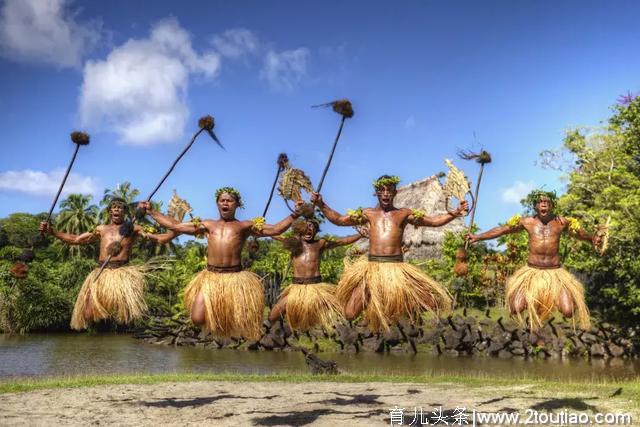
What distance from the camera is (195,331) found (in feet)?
63.1

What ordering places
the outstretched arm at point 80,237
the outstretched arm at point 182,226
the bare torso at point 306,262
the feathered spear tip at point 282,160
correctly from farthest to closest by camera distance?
1. the bare torso at point 306,262
2. the outstretched arm at point 80,237
3. the feathered spear tip at point 282,160
4. the outstretched arm at point 182,226

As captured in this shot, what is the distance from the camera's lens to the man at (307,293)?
21.7ft

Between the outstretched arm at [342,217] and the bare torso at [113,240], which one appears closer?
the outstretched arm at [342,217]

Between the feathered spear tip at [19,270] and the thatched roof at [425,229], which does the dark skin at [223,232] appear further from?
the thatched roof at [425,229]

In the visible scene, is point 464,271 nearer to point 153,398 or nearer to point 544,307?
point 544,307

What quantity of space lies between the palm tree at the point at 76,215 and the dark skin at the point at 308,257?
23.1m

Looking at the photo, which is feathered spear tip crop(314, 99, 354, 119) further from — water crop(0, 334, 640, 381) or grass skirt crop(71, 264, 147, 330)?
water crop(0, 334, 640, 381)

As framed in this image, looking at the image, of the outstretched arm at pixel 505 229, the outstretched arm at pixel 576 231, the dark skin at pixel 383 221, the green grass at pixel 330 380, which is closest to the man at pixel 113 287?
the dark skin at pixel 383 221

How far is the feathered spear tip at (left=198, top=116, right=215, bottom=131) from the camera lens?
567 cm

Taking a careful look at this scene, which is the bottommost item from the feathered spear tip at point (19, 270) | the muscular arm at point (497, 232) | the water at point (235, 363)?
the water at point (235, 363)

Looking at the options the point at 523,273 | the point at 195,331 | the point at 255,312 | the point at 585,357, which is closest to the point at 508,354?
the point at 585,357

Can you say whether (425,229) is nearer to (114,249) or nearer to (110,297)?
(110,297)

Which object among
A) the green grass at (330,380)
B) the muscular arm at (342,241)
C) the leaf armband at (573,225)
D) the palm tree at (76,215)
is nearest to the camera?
the leaf armband at (573,225)

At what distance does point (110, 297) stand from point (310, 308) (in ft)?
6.41
